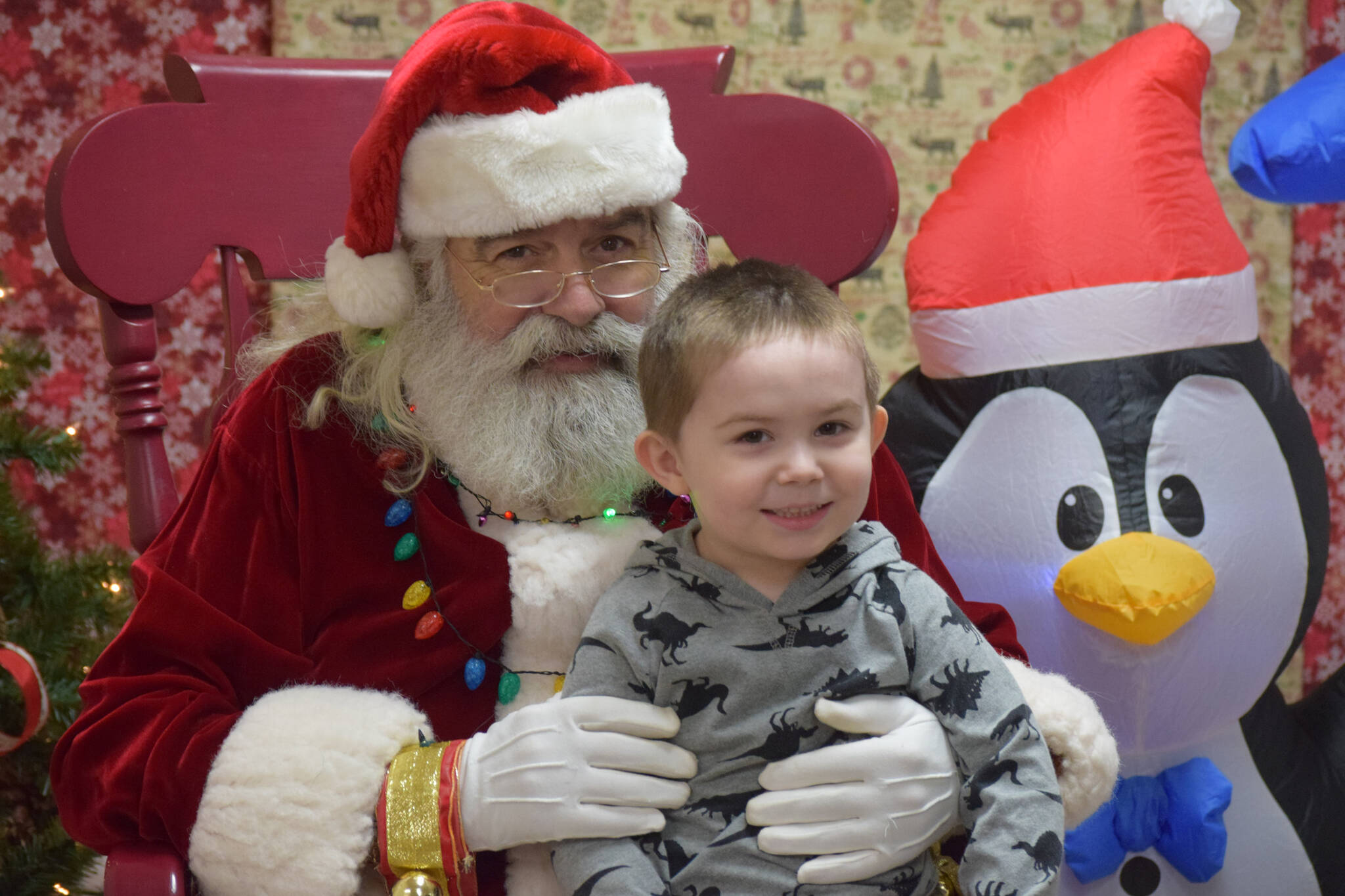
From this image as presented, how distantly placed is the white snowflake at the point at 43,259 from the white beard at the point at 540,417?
6.11 feet

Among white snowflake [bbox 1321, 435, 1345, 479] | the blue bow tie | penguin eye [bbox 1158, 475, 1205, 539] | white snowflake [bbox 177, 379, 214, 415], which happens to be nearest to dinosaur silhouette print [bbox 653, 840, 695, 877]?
the blue bow tie

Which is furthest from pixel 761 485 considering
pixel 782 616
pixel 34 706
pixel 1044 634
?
pixel 34 706

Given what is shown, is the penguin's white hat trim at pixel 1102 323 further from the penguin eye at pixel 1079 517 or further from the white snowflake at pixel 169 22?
the white snowflake at pixel 169 22

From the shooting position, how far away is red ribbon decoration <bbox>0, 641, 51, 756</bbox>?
A: 2.16 metres

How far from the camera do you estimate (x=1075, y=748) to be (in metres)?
1.42

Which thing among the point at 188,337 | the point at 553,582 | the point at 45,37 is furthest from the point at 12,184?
the point at 553,582

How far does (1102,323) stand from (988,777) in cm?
100

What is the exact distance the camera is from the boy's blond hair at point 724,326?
125 cm

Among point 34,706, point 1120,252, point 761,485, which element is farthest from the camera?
point 34,706

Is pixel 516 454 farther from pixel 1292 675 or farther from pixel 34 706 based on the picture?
pixel 1292 675

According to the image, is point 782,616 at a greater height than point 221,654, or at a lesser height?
greater

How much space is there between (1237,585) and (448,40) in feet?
4.99

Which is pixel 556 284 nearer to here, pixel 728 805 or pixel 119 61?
pixel 728 805

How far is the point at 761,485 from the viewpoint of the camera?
1.23 meters
